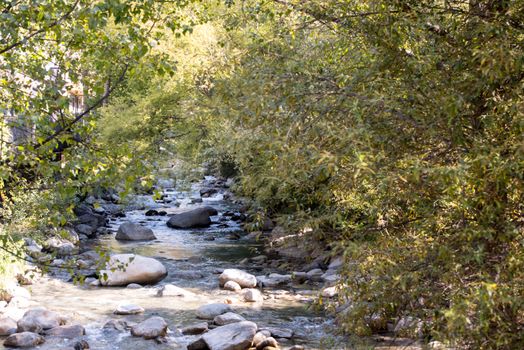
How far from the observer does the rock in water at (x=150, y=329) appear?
399 inches

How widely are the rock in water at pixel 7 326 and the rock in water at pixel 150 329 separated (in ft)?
6.14

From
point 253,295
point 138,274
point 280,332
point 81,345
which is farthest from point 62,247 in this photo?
point 280,332

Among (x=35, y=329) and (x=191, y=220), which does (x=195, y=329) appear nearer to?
(x=35, y=329)

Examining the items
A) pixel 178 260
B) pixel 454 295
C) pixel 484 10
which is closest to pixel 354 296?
pixel 454 295

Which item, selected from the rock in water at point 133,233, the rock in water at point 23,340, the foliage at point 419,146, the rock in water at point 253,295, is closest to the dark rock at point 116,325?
the rock in water at point 23,340

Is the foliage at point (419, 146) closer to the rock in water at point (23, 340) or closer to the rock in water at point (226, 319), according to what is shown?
the rock in water at point (226, 319)

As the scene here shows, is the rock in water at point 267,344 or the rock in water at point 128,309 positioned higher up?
the rock in water at point 128,309

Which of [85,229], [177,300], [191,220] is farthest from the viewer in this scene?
[191,220]

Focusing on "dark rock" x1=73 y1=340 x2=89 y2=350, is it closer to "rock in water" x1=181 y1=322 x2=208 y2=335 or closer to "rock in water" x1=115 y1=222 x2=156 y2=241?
"rock in water" x1=181 y1=322 x2=208 y2=335

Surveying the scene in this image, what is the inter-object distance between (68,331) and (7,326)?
961 millimetres

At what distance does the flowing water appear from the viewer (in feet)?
33.2

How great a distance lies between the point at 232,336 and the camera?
9.66 metres

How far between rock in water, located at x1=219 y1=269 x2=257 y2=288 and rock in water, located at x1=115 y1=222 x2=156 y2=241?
264 inches

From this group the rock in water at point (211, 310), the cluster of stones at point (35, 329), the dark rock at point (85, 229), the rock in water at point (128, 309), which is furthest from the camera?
the dark rock at point (85, 229)
